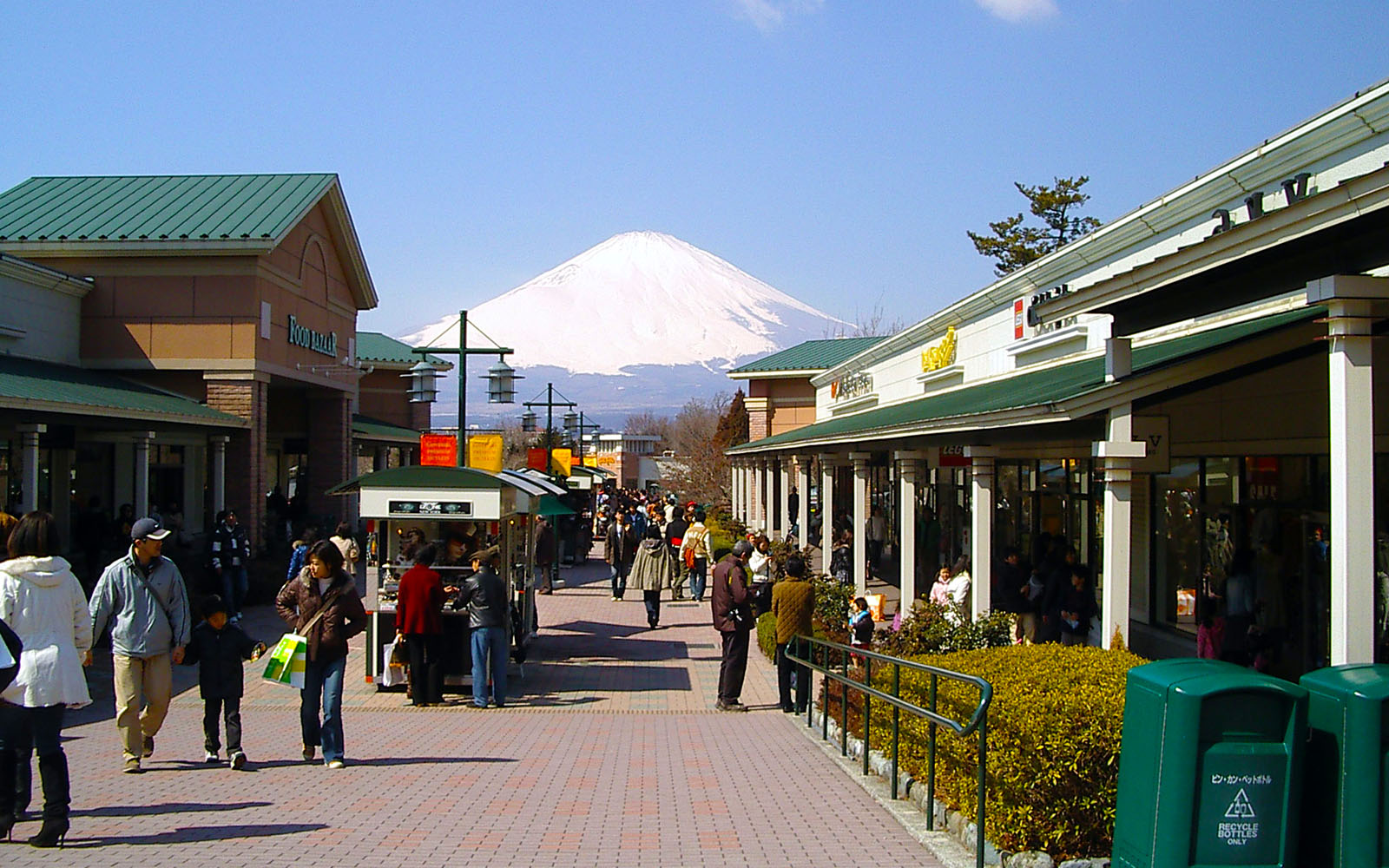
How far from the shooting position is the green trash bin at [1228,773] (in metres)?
5.15

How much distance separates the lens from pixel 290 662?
9.20 m

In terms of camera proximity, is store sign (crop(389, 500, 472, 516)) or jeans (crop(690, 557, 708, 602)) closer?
store sign (crop(389, 500, 472, 516))

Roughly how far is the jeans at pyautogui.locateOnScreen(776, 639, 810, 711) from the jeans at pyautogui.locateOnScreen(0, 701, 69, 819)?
7.40 metres

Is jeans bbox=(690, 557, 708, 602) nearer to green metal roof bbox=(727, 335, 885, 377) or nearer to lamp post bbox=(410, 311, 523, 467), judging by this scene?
lamp post bbox=(410, 311, 523, 467)

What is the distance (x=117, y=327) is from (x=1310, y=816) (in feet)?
83.9

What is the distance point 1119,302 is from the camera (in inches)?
378

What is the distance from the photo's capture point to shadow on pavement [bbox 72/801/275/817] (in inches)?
297

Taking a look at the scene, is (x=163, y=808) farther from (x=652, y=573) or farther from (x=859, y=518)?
(x=859, y=518)

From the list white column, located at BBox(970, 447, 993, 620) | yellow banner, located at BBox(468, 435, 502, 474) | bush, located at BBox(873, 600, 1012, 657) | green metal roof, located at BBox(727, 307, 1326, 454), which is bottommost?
bush, located at BBox(873, 600, 1012, 657)

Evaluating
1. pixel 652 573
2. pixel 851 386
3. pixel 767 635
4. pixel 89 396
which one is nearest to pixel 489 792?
pixel 767 635

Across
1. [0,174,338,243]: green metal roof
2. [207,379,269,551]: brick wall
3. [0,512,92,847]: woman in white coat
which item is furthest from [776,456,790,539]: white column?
[0,512,92,847]: woman in white coat

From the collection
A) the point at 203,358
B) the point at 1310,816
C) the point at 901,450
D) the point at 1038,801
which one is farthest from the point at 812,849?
the point at 203,358

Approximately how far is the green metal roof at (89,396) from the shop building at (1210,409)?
11.2 m

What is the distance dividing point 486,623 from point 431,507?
1513mm
